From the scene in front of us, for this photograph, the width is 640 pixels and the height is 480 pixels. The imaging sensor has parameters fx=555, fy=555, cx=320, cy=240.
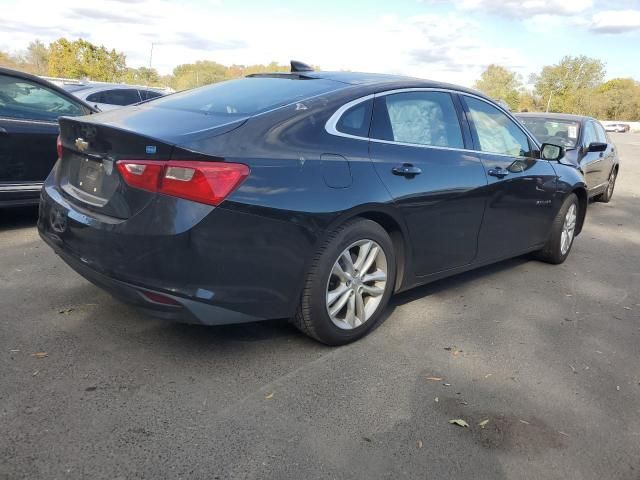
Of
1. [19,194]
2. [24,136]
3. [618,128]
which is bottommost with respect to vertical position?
[19,194]

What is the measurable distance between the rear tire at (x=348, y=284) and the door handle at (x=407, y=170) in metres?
0.37

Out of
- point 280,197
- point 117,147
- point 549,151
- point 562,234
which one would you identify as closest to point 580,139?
point 562,234

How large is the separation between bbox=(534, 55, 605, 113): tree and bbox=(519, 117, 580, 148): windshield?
8540 centimetres

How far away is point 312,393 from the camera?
2875 millimetres

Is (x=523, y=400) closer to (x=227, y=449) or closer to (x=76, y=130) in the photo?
(x=227, y=449)

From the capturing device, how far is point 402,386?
3.01 m

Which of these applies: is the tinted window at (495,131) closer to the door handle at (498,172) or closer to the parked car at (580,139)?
the door handle at (498,172)

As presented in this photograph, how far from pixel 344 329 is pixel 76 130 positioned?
Result: 1.95 meters

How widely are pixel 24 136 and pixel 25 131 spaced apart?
49 mm

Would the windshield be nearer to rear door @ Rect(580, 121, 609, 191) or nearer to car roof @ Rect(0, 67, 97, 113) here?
rear door @ Rect(580, 121, 609, 191)

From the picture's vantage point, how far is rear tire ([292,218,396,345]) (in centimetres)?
312

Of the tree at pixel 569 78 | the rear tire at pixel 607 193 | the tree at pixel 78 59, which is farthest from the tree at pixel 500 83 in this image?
the rear tire at pixel 607 193

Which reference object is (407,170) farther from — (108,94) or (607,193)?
(108,94)

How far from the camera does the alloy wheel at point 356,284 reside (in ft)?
10.7
